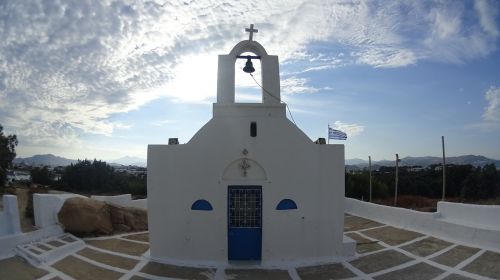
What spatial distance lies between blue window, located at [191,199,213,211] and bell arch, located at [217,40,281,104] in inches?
123

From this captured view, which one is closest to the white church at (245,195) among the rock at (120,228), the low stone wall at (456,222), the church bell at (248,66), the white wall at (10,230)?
the church bell at (248,66)

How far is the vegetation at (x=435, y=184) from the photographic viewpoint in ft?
122

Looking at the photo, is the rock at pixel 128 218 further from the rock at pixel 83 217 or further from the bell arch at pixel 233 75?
the bell arch at pixel 233 75

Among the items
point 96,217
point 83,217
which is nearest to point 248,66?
point 96,217

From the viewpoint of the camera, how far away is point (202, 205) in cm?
1125

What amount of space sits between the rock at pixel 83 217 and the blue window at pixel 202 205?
17.9 ft

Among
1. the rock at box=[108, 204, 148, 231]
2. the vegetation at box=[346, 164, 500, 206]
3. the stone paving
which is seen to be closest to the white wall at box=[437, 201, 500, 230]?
the stone paving

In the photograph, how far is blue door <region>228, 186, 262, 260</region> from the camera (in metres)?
11.3

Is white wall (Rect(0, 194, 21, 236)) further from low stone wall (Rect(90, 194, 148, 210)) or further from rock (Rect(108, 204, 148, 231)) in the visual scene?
low stone wall (Rect(90, 194, 148, 210))

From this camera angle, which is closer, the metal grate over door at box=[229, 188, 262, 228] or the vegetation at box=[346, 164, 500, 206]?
the metal grate over door at box=[229, 188, 262, 228]

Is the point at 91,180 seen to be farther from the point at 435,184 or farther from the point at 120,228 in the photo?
the point at 435,184

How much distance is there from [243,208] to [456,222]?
287 inches

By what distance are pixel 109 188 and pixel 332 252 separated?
39177mm

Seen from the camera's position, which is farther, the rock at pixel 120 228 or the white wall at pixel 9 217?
the rock at pixel 120 228
